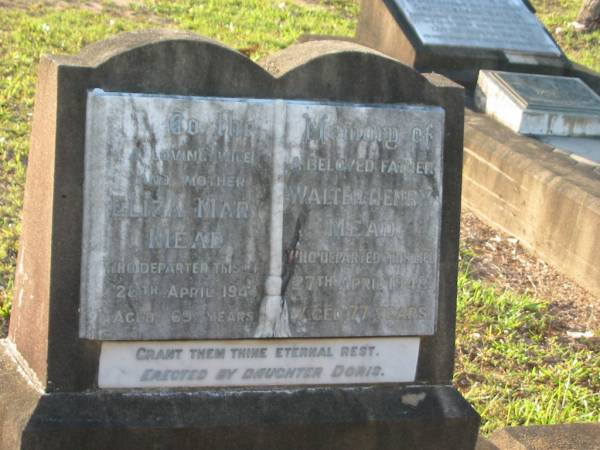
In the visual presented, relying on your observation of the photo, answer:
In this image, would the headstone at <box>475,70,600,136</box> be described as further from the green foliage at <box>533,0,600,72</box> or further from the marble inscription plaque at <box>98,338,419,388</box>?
the marble inscription plaque at <box>98,338,419,388</box>

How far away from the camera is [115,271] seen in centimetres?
320

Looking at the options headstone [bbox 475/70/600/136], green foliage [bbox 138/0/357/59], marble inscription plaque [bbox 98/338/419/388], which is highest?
green foliage [bbox 138/0/357/59]

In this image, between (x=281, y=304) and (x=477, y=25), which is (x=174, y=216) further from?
(x=477, y=25)

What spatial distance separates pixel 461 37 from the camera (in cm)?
830

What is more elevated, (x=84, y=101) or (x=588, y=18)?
(x=588, y=18)

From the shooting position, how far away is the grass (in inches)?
179

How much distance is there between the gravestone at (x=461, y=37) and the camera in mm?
8094

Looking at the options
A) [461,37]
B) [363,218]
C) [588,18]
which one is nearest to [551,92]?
[461,37]

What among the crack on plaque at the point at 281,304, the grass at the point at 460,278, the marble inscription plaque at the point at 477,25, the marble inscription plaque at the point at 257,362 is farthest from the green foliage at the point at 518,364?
the marble inscription plaque at the point at 477,25

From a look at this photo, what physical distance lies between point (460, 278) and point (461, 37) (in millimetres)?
3206

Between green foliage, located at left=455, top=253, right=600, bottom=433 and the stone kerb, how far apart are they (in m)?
1.03

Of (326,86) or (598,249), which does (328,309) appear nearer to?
(326,86)

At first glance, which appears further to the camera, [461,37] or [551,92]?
[461,37]

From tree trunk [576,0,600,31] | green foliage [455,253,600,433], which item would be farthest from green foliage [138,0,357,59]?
green foliage [455,253,600,433]
